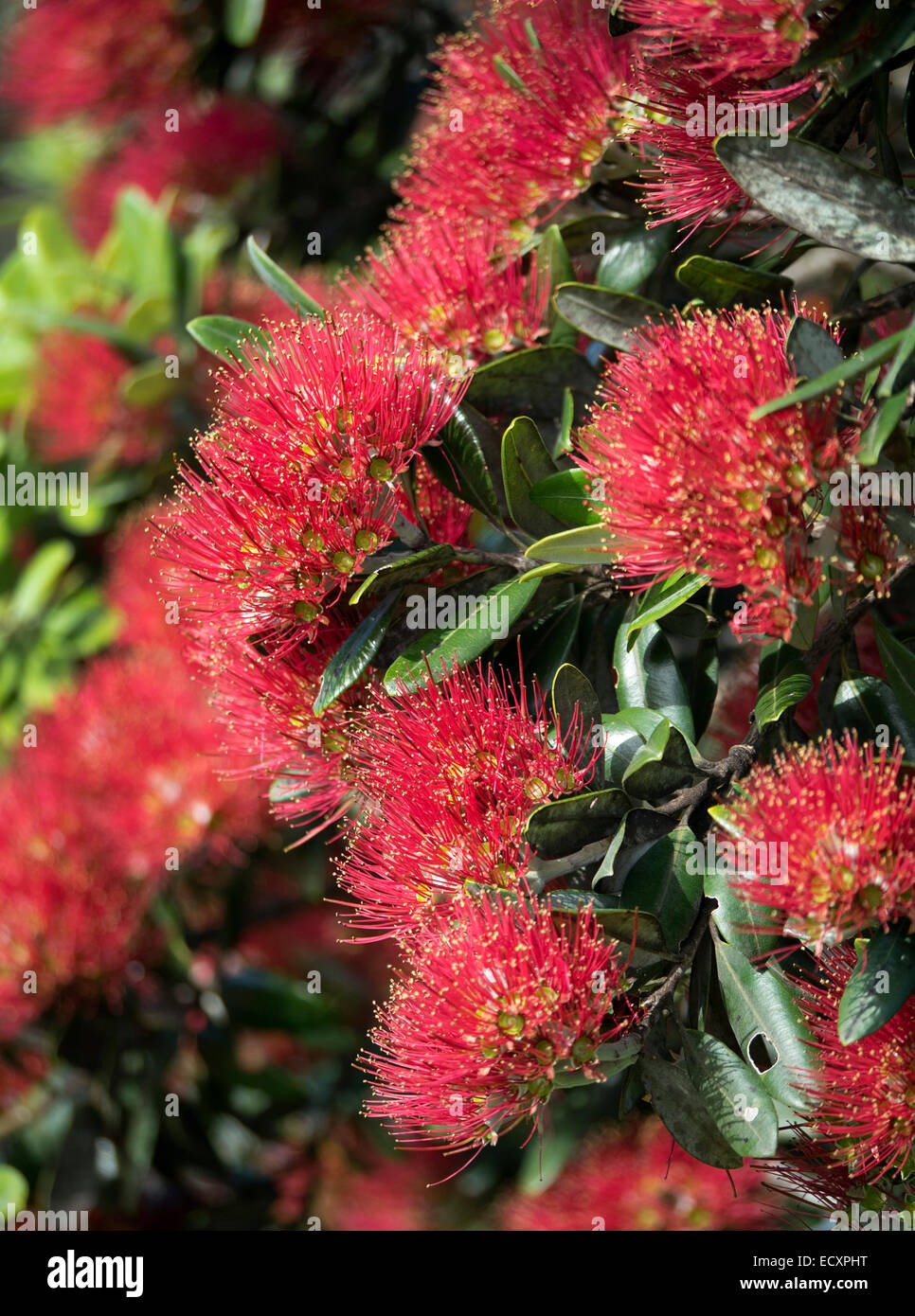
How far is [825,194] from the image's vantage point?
0.72 m

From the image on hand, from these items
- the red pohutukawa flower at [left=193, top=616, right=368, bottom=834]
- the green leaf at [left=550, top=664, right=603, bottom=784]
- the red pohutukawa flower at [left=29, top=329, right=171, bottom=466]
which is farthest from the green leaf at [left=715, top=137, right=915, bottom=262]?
the red pohutukawa flower at [left=29, top=329, right=171, bottom=466]

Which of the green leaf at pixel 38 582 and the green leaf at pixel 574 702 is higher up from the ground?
the green leaf at pixel 574 702

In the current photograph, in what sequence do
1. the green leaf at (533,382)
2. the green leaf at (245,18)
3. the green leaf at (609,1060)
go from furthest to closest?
the green leaf at (245,18)
the green leaf at (533,382)
the green leaf at (609,1060)

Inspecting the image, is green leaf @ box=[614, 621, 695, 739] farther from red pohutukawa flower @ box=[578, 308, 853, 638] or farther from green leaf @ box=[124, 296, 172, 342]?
green leaf @ box=[124, 296, 172, 342]

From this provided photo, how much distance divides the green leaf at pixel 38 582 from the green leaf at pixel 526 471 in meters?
1.23

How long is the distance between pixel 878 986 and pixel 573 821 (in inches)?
8.2

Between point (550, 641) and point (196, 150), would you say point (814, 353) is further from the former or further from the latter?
point (196, 150)

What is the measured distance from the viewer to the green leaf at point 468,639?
0.82 m

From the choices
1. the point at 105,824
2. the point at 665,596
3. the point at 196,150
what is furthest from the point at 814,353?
the point at 196,150

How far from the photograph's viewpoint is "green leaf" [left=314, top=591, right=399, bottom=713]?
0.82 metres

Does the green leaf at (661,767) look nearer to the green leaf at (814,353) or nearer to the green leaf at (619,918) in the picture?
the green leaf at (619,918)

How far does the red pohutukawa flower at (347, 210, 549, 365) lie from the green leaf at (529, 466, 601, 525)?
20cm

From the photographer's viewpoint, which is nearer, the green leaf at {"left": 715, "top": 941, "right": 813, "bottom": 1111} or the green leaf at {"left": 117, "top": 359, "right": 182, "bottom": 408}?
the green leaf at {"left": 715, "top": 941, "right": 813, "bottom": 1111}

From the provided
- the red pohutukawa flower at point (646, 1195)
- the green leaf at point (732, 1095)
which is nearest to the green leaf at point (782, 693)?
the green leaf at point (732, 1095)
